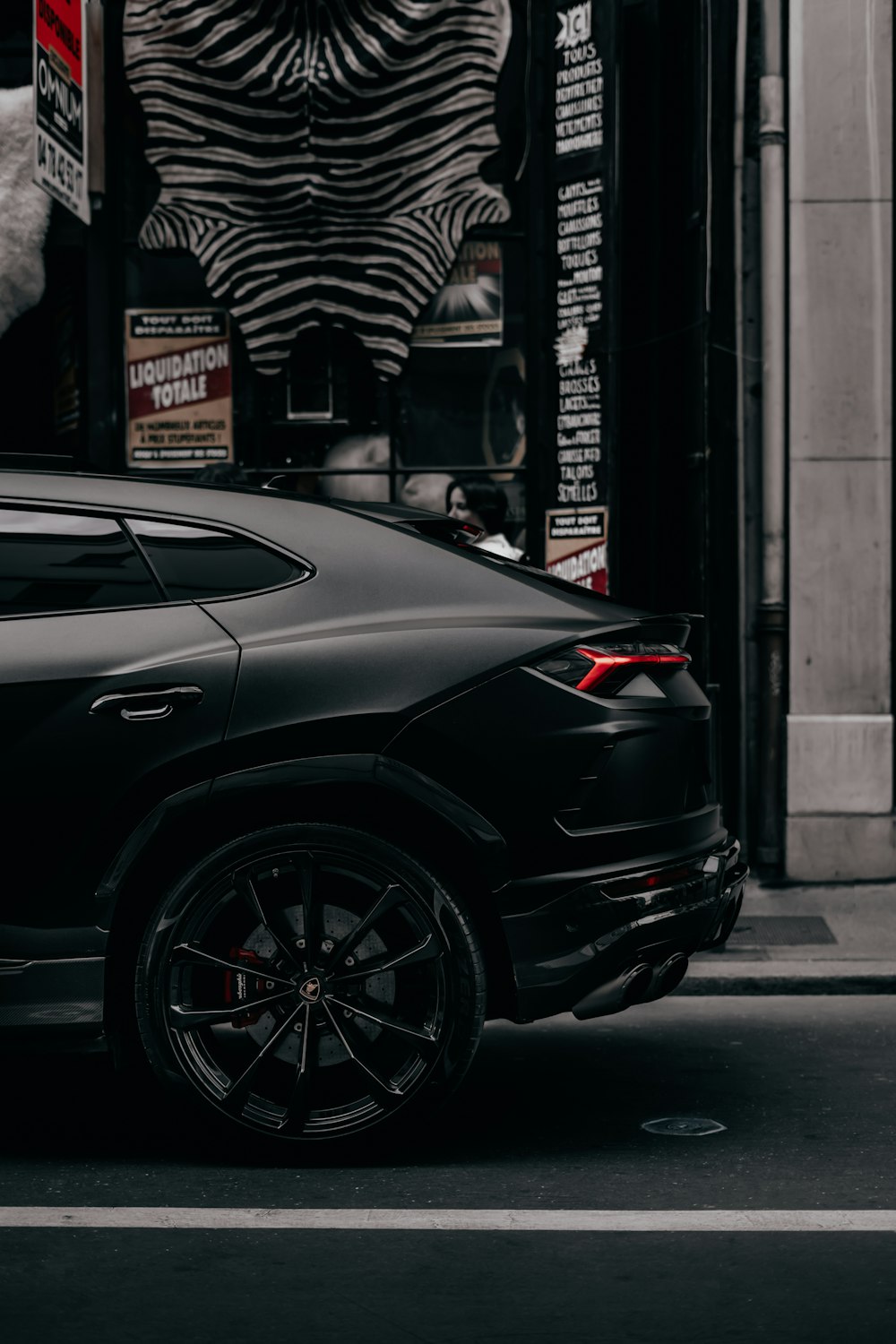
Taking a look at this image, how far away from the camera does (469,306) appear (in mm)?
10453

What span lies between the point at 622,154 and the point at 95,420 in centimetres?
326

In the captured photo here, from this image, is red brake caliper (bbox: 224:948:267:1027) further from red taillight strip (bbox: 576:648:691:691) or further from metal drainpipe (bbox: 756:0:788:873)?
metal drainpipe (bbox: 756:0:788:873)

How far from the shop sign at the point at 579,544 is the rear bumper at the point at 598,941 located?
17.8 ft

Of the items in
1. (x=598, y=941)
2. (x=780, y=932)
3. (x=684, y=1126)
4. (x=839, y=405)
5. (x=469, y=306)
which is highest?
(x=469, y=306)

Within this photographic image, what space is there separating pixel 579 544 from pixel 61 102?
11.6 ft

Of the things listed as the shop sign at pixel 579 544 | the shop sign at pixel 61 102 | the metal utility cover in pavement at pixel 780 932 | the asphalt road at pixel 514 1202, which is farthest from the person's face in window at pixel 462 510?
the asphalt road at pixel 514 1202

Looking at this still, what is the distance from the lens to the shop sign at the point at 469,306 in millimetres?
10414

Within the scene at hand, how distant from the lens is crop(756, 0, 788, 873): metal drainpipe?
9625 mm

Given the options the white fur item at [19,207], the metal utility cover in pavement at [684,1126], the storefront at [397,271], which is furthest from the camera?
the white fur item at [19,207]

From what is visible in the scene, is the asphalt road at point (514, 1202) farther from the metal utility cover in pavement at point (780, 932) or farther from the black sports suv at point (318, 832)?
the metal utility cover in pavement at point (780, 932)

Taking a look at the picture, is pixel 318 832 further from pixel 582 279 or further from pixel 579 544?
pixel 582 279

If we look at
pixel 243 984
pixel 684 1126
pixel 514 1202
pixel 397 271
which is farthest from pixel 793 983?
pixel 397 271

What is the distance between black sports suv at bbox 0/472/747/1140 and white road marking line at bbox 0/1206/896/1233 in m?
0.40

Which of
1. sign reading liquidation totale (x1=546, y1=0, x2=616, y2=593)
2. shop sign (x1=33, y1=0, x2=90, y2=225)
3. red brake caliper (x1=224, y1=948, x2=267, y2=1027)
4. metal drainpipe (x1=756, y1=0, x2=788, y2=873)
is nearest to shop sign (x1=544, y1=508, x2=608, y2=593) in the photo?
sign reading liquidation totale (x1=546, y1=0, x2=616, y2=593)
